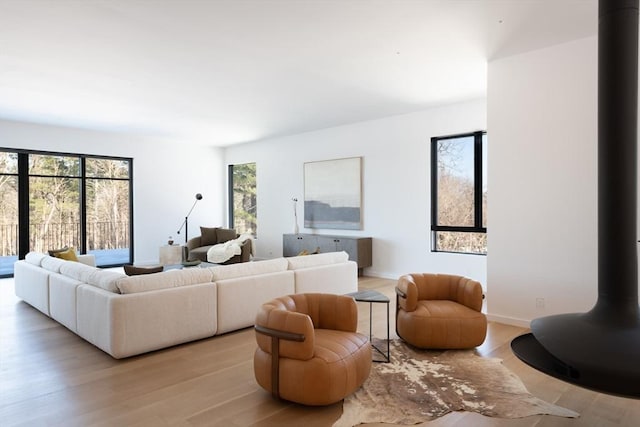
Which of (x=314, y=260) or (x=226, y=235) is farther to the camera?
(x=226, y=235)

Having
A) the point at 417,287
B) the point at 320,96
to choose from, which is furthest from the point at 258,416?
the point at 320,96

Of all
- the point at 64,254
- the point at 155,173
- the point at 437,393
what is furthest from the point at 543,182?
the point at 155,173

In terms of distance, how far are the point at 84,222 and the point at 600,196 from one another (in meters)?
9.03

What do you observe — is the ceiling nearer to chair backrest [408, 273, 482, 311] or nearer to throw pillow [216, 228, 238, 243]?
chair backrest [408, 273, 482, 311]

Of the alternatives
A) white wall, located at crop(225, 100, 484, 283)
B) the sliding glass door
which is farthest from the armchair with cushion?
the sliding glass door

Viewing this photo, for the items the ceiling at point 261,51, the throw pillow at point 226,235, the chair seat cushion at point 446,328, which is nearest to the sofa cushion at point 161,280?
the chair seat cushion at point 446,328

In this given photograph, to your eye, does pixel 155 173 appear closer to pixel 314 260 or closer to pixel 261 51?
pixel 314 260

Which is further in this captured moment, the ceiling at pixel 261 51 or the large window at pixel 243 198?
the large window at pixel 243 198

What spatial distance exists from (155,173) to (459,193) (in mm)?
6798

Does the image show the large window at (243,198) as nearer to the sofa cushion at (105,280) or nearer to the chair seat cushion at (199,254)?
the chair seat cushion at (199,254)

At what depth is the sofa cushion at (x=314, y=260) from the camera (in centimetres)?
496

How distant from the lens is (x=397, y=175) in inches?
282

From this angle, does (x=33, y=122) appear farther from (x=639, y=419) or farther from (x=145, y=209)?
(x=639, y=419)

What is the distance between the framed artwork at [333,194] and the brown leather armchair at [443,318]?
3.98m
